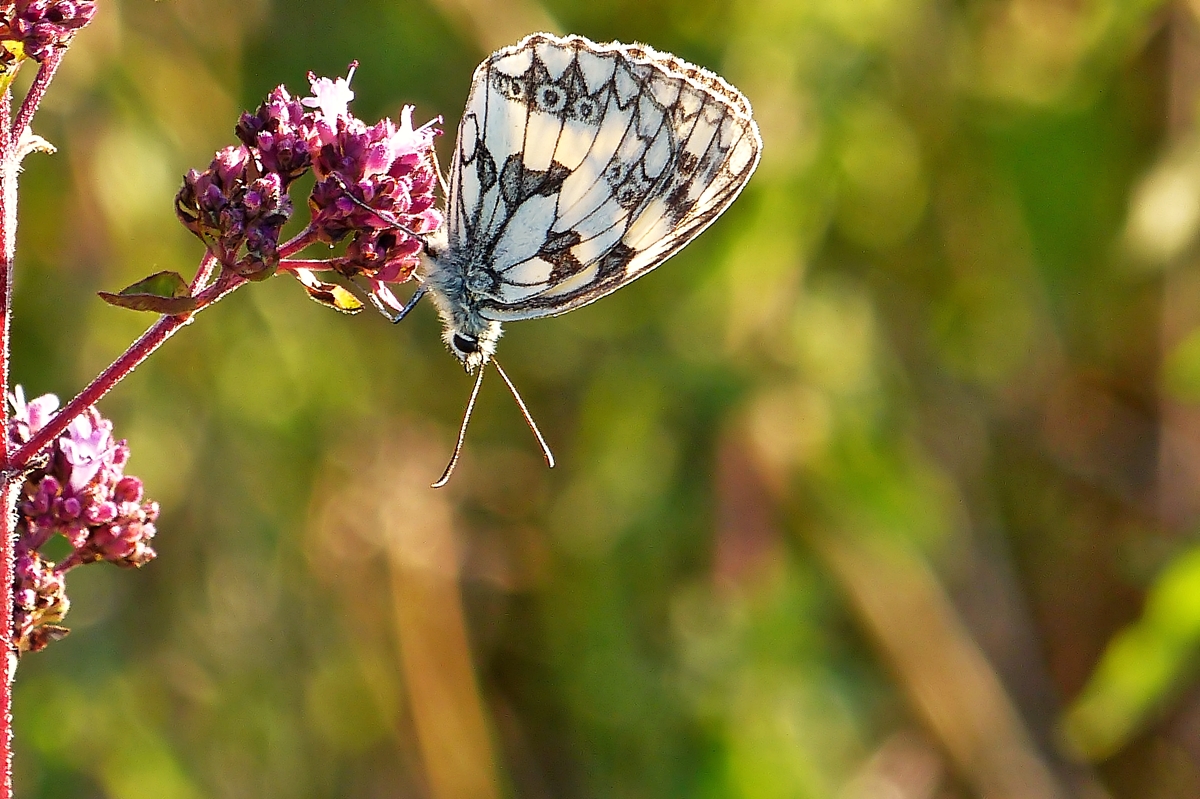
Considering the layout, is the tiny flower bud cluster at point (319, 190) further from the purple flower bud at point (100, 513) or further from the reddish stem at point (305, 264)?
the purple flower bud at point (100, 513)

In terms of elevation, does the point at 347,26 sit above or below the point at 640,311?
above

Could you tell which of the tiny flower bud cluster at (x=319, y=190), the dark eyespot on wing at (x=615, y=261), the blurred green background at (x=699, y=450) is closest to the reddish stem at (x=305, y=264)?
the tiny flower bud cluster at (x=319, y=190)

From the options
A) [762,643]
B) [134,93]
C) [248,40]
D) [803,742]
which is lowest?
[803,742]

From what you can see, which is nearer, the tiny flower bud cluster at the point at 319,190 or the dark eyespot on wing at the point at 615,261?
the tiny flower bud cluster at the point at 319,190

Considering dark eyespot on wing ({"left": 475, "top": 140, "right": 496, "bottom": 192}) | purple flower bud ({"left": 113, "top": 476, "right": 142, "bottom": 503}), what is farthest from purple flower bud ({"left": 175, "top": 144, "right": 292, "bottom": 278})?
dark eyespot on wing ({"left": 475, "top": 140, "right": 496, "bottom": 192})

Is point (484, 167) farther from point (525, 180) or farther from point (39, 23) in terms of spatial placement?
point (39, 23)

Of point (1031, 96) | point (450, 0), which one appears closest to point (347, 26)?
point (450, 0)

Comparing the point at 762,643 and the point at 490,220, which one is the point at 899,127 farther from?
the point at 490,220
